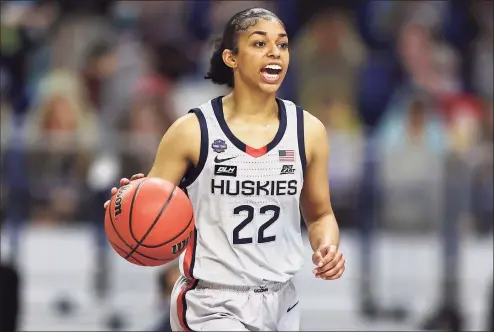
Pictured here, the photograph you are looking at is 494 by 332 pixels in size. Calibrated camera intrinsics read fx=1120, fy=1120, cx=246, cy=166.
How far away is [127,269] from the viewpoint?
329 inches

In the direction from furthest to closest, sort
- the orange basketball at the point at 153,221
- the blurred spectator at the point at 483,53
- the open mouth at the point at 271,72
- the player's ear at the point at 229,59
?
1. the blurred spectator at the point at 483,53
2. the player's ear at the point at 229,59
3. the open mouth at the point at 271,72
4. the orange basketball at the point at 153,221

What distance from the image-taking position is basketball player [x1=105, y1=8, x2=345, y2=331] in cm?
431

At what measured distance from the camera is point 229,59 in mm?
4410

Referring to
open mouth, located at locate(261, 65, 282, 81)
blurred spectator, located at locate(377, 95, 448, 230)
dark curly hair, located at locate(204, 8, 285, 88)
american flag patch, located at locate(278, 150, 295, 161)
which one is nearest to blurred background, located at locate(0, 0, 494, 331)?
blurred spectator, located at locate(377, 95, 448, 230)

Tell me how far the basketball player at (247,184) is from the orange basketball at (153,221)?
0.52ft

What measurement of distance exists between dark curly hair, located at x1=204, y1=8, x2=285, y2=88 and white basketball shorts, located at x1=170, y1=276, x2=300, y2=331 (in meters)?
0.84

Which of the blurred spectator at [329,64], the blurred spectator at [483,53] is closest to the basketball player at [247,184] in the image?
the blurred spectator at [329,64]

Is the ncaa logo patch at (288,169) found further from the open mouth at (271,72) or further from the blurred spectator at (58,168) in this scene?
the blurred spectator at (58,168)

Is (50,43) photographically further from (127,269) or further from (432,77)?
(432,77)

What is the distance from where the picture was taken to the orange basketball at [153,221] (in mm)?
4129

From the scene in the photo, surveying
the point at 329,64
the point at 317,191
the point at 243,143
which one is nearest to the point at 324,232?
the point at 317,191

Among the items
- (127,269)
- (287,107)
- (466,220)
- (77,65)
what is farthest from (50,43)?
(287,107)

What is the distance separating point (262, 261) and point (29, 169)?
4.45 metres

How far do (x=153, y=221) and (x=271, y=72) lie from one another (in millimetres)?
738
